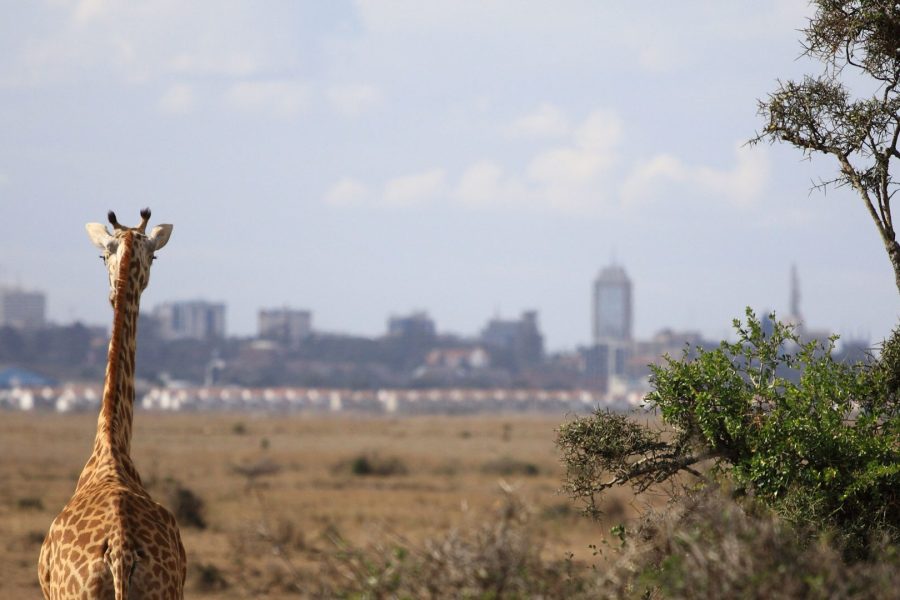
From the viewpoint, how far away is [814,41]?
35.0ft

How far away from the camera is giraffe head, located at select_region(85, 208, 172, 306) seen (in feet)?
27.8

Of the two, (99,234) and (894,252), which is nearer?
(99,234)

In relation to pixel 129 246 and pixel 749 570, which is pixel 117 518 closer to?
pixel 129 246

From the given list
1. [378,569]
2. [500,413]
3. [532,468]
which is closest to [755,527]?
[378,569]

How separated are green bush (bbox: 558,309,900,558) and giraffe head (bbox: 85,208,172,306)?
3029mm

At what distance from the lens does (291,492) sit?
4141 cm

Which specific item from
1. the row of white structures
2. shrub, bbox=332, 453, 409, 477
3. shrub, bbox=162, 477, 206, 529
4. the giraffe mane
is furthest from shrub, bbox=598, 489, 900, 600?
the row of white structures

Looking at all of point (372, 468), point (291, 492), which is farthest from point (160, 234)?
point (372, 468)

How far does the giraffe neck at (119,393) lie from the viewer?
808cm

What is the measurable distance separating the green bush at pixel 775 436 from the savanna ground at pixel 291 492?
491 mm

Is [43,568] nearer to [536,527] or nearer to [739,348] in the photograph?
[536,527]

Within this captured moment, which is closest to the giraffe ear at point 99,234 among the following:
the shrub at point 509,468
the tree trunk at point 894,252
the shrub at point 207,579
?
the tree trunk at point 894,252

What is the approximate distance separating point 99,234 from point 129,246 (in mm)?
376

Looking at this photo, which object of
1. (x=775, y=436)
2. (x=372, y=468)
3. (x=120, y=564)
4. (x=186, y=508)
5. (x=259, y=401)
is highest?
(x=775, y=436)
